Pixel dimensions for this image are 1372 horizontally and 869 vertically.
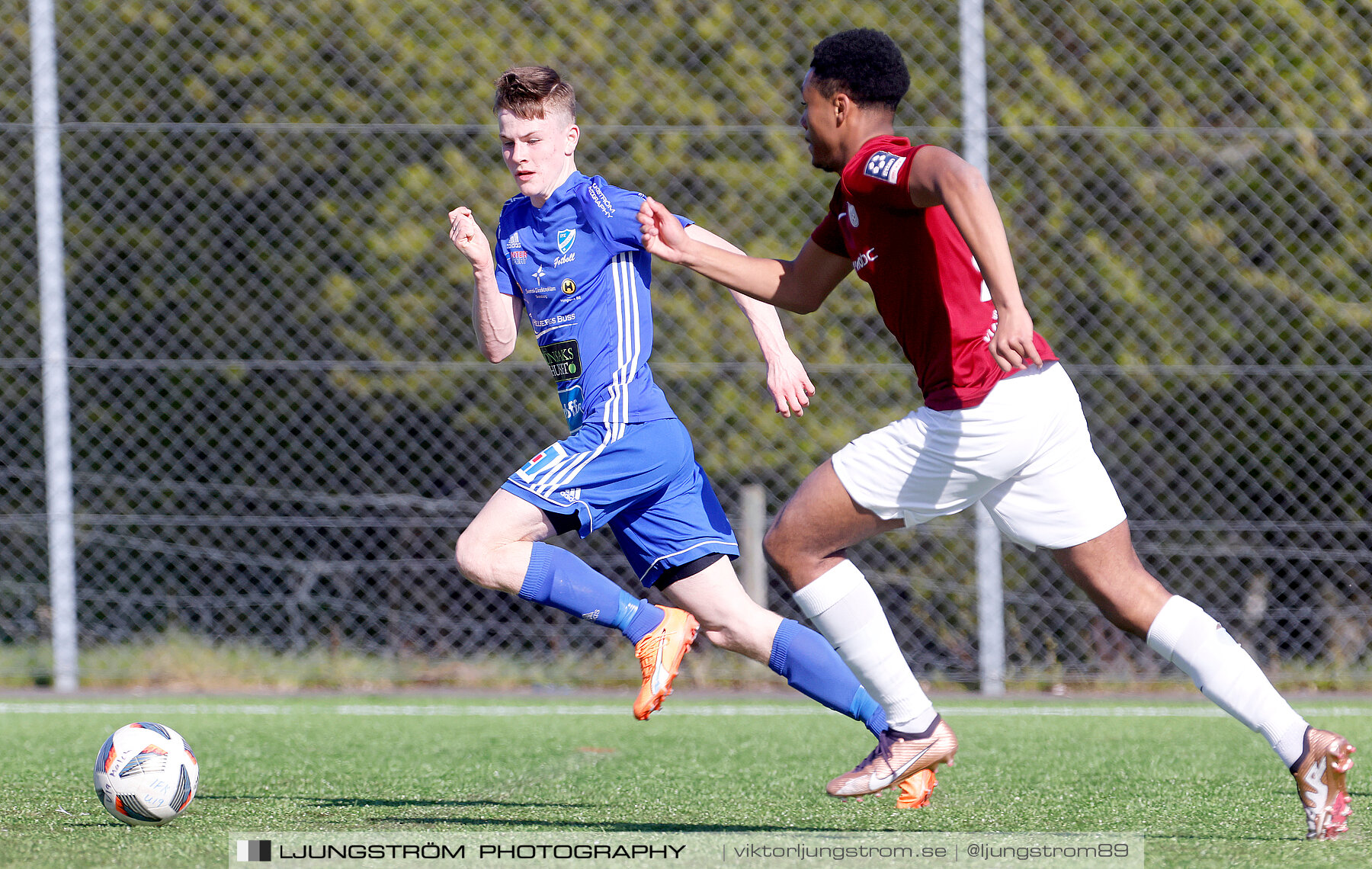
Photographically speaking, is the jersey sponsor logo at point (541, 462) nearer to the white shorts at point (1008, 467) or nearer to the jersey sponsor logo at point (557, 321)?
the jersey sponsor logo at point (557, 321)

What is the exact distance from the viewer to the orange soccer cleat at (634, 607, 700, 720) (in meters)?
3.36

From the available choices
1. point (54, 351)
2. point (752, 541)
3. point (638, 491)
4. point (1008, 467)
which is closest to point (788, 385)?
point (638, 491)

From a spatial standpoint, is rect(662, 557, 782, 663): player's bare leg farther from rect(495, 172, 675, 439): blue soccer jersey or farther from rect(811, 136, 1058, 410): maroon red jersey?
rect(811, 136, 1058, 410): maroon red jersey

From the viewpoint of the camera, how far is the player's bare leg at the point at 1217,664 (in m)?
2.97

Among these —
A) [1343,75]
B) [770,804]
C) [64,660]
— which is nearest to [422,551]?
[64,660]

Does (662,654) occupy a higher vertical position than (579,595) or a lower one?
lower

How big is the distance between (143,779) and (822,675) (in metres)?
1.65

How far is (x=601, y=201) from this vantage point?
381cm

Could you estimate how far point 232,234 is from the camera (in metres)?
7.53

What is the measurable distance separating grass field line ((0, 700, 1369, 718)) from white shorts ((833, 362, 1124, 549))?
322 cm

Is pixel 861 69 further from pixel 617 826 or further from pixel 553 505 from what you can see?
pixel 617 826

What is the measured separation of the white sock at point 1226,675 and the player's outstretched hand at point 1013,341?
2.30 feet

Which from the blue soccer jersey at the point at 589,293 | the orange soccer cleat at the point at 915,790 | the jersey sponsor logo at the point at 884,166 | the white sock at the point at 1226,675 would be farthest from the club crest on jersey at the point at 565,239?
the white sock at the point at 1226,675

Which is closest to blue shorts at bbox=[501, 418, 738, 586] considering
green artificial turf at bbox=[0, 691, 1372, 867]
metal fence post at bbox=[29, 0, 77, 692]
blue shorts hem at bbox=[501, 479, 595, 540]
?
blue shorts hem at bbox=[501, 479, 595, 540]
